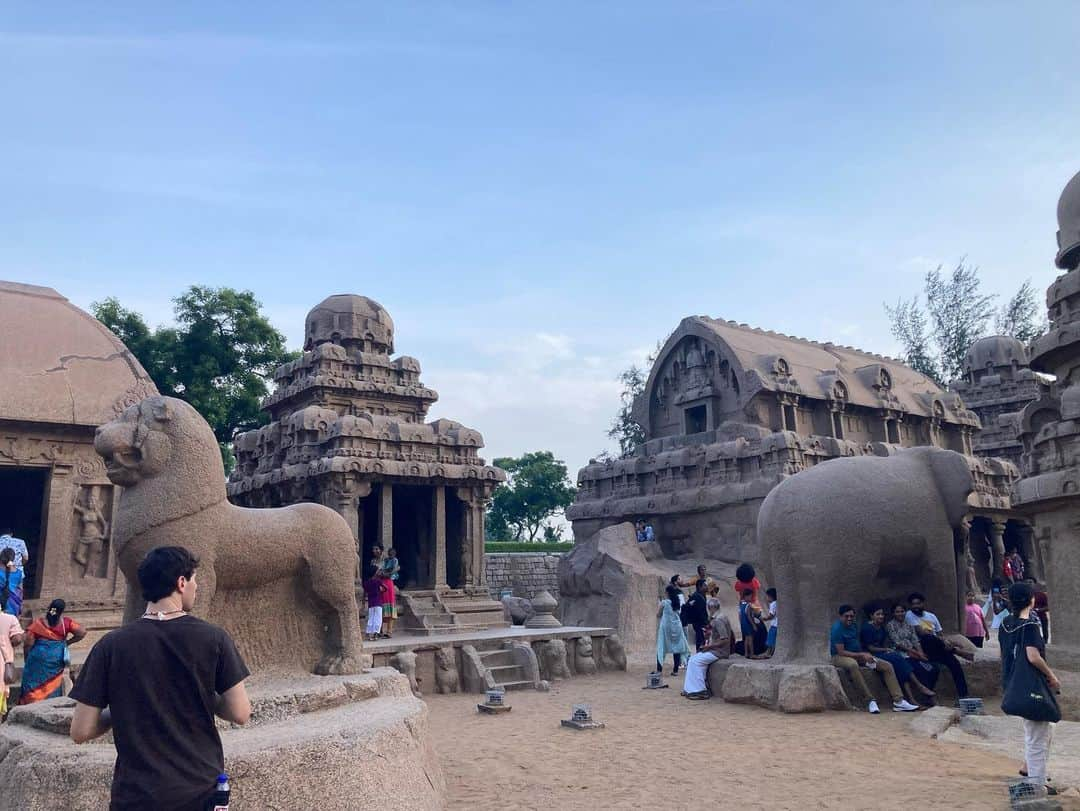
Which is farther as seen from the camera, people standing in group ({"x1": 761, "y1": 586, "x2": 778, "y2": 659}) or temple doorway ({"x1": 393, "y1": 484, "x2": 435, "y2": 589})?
temple doorway ({"x1": 393, "y1": 484, "x2": 435, "y2": 589})

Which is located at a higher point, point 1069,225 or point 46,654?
point 1069,225

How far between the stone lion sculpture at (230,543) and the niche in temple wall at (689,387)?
1552cm

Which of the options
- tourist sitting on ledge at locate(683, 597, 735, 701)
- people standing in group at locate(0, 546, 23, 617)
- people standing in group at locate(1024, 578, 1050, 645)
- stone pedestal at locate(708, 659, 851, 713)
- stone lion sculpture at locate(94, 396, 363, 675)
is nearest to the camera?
stone lion sculpture at locate(94, 396, 363, 675)

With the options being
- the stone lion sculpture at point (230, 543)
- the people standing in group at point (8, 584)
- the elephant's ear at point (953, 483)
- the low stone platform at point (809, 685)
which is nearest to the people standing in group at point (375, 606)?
the people standing in group at point (8, 584)

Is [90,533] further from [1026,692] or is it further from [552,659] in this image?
[1026,692]

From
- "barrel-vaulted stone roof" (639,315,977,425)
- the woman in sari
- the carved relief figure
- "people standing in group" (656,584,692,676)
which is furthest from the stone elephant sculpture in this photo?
"barrel-vaulted stone roof" (639,315,977,425)

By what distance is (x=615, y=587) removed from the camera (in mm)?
16297

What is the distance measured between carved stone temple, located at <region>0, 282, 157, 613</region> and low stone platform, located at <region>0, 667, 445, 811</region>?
7.02 m

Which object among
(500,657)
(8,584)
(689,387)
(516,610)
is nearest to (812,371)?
(689,387)

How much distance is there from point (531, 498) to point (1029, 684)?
3936 centimetres

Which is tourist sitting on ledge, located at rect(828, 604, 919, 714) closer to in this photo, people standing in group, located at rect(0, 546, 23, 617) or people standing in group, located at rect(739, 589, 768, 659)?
people standing in group, located at rect(739, 589, 768, 659)

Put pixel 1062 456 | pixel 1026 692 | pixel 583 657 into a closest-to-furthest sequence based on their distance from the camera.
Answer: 1. pixel 1026 692
2. pixel 1062 456
3. pixel 583 657

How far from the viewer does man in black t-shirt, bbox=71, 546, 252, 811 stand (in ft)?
8.32

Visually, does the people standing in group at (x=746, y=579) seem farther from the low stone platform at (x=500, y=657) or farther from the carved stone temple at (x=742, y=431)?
the carved stone temple at (x=742, y=431)
